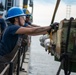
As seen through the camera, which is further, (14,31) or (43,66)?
(43,66)

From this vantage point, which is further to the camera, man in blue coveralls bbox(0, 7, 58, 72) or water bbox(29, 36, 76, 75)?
water bbox(29, 36, 76, 75)

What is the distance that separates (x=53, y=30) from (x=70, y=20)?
407mm

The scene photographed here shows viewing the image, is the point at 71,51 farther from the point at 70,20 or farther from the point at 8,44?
the point at 8,44

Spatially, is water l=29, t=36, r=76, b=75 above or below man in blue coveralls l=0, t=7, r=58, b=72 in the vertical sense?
below

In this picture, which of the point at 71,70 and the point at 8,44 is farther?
the point at 8,44

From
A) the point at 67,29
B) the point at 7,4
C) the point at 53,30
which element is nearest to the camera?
the point at 67,29

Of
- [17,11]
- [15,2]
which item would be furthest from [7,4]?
[17,11]

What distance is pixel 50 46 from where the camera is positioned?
6.08 metres

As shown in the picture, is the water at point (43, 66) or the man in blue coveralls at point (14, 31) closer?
the man in blue coveralls at point (14, 31)

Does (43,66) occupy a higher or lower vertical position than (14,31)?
lower

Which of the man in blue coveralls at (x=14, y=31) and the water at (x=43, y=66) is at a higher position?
the man in blue coveralls at (x=14, y=31)

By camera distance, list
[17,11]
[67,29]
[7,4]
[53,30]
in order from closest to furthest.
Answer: [67,29] < [53,30] < [17,11] < [7,4]

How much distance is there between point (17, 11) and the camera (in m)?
6.42

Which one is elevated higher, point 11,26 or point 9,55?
point 11,26
